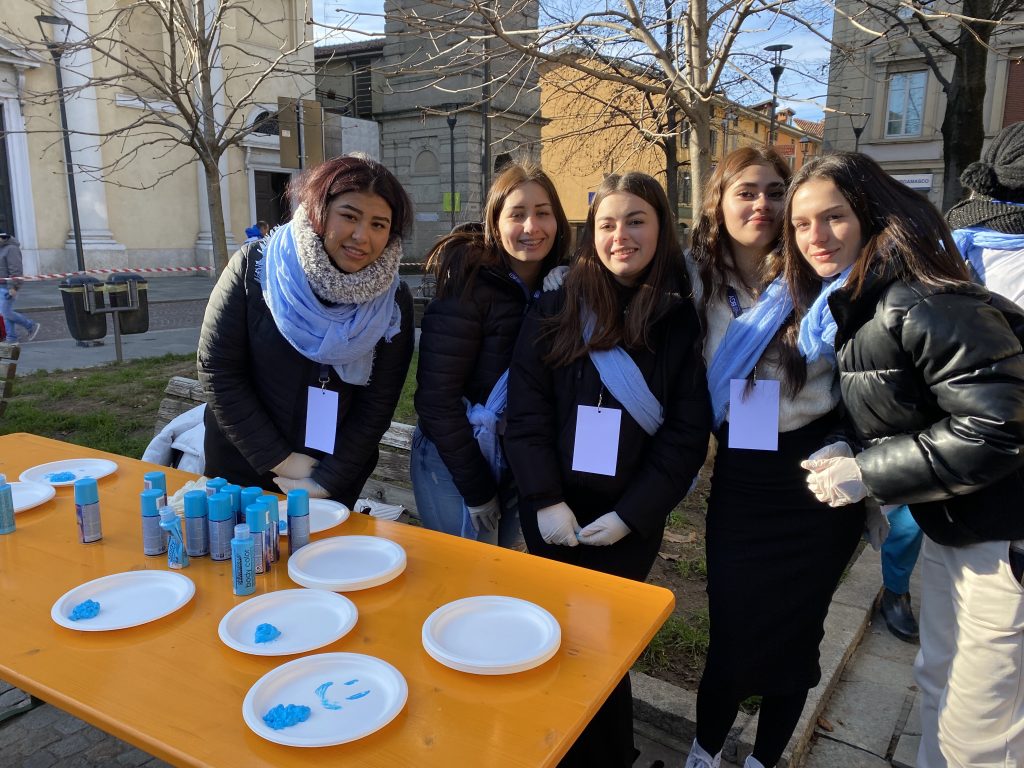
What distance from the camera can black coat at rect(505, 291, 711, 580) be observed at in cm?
221

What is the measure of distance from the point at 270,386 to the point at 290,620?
3.44 ft

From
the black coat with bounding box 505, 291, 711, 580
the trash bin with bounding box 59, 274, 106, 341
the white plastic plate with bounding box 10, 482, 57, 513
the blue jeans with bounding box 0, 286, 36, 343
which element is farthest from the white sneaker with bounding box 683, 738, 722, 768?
the blue jeans with bounding box 0, 286, 36, 343

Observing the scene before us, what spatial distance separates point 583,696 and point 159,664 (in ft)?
3.02

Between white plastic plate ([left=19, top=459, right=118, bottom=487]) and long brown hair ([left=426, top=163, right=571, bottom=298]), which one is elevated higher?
long brown hair ([left=426, top=163, right=571, bottom=298])

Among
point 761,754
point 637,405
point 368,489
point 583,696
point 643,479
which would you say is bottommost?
point 761,754

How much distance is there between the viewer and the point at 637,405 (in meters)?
2.19

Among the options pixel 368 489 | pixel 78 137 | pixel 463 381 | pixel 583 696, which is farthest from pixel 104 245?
pixel 583 696

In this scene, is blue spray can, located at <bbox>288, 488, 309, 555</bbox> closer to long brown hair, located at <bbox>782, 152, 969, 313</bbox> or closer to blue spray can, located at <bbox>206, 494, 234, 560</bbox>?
blue spray can, located at <bbox>206, 494, 234, 560</bbox>

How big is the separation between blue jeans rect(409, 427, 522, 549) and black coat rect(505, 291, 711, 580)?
0.35 m

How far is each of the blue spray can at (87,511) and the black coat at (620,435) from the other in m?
1.26

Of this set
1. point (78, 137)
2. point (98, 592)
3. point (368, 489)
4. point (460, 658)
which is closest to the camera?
point (460, 658)

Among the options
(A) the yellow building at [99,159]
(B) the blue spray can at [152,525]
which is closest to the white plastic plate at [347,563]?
(B) the blue spray can at [152,525]

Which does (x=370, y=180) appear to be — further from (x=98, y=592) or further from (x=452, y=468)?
(x=98, y=592)

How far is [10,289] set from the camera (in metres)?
9.98
